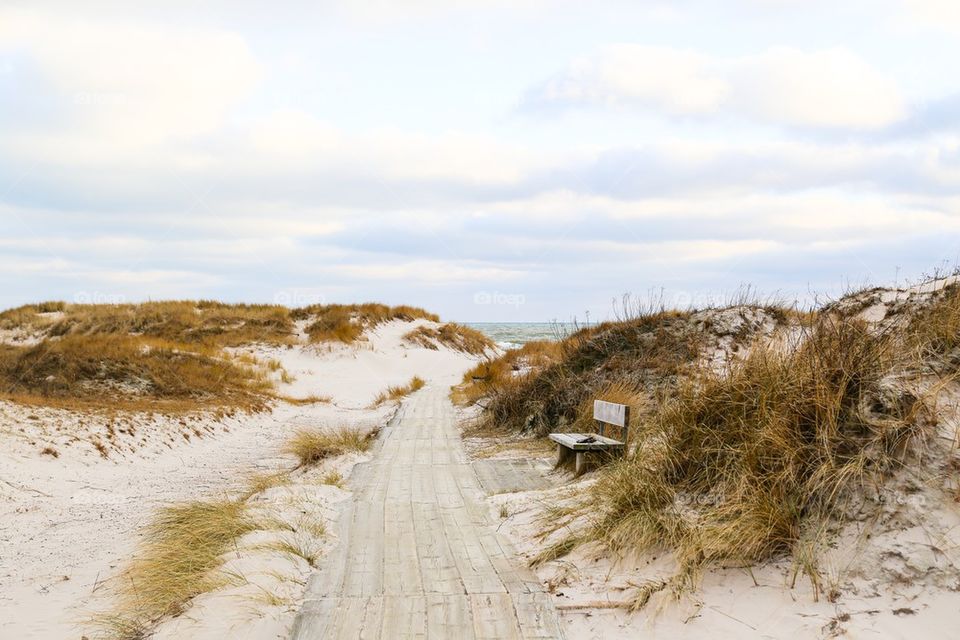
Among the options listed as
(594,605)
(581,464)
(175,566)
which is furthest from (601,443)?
(175,566)

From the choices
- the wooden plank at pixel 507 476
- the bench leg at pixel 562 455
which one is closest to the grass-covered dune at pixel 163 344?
the wooden plank at pixel 507 476

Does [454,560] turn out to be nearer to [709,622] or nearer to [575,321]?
[709,622]

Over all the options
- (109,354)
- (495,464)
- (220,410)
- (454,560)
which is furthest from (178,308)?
(454,560)

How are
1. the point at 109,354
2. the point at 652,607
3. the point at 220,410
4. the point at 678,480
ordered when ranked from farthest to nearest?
the point at 109,354 → the point at 220,410 → the point at 678,480 → the point at 652,607

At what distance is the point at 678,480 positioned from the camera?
16.9 ft

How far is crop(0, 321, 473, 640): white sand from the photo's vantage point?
477cm

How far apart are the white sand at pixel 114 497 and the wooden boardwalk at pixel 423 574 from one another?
0.94ft

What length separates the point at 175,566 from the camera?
16.5 feet

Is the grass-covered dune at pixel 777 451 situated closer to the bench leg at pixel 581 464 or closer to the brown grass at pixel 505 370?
A: the bench leg at pixel 581 464

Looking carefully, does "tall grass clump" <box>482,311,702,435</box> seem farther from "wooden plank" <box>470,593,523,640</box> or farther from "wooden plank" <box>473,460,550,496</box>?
"wooden plank" <box>470,593,523,640</box>

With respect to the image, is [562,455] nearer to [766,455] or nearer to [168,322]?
[766,455]

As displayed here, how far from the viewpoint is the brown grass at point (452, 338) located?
35.4m

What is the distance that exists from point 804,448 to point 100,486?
9009 mm

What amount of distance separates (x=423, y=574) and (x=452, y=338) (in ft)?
108
